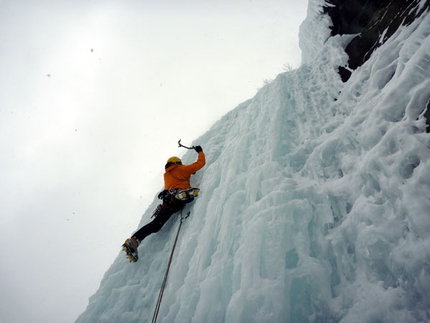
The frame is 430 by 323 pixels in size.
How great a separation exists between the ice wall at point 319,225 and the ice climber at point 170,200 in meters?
0.23

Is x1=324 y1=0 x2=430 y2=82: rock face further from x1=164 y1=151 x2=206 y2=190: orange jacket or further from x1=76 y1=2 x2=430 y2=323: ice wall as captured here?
x1=164 y1=151 x2=206 y2=190: orange jacket

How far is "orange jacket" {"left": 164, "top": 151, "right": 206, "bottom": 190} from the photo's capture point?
4.57 m

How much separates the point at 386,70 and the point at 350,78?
960 millimetres

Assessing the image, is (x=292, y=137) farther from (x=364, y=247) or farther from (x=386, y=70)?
(x=364, y=247)

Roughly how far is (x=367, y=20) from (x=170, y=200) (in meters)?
5.28

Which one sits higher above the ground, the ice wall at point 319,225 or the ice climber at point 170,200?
the ice climber at point 170,200

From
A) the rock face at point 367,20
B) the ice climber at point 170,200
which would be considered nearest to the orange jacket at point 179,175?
the ice climber at point 170,200

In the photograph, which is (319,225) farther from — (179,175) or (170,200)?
(179,175)

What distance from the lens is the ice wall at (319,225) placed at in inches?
75.5

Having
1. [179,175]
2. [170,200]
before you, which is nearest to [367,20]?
[179,175]

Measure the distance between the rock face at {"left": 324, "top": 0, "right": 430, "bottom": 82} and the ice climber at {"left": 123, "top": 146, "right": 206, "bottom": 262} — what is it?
325cm

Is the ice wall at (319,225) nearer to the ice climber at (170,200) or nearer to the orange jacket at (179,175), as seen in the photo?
the ice climber at (170,200)

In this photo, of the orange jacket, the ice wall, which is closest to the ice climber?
the orange jacket

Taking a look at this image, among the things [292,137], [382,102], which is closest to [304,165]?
[292,137]
